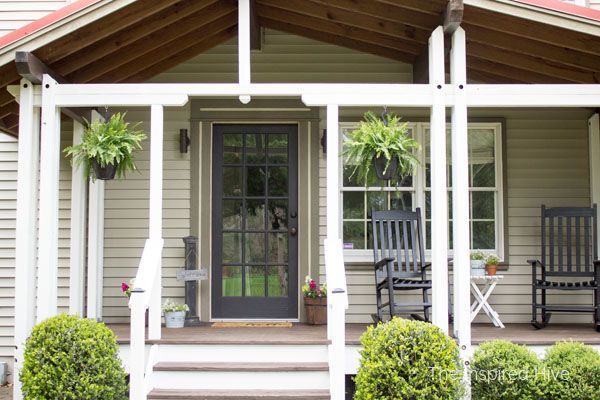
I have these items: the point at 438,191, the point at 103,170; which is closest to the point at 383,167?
the point at 438,191

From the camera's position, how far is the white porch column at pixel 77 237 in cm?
534

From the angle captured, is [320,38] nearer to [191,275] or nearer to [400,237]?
[400,237]

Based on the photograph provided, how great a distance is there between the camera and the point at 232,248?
239 inches

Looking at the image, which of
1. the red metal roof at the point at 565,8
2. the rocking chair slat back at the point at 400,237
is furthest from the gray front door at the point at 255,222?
the red metal roof at the point at 565,8

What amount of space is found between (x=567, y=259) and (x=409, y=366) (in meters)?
2.62

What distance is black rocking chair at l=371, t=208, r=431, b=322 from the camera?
5.40 metres

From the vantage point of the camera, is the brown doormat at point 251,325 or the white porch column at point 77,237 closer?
the white porch column at point 77,237

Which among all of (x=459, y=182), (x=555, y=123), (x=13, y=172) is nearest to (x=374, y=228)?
(x=459, y=182)

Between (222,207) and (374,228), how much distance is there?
58.6 inches

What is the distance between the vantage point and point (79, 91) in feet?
15.5

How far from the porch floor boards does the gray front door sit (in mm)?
447

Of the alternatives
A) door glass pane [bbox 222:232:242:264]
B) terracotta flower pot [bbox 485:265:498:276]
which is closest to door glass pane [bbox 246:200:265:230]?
door glass pane [bbox 222:232:242:264]

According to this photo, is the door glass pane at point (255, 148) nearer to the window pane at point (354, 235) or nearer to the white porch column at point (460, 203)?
the window pane at point (354, 235)

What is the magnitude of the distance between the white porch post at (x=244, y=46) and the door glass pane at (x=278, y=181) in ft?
4.84
